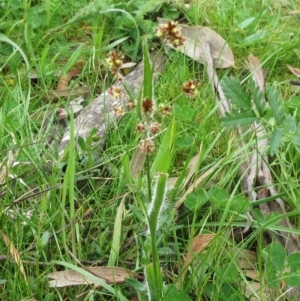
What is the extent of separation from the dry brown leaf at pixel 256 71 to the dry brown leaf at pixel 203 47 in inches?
3.0

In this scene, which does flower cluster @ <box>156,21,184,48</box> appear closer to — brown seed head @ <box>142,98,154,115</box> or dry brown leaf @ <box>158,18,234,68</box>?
brown seed head @ <box>142,98,154,115</box>

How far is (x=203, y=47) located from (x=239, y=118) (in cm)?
118

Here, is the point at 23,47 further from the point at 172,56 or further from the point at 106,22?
the point at 172,56

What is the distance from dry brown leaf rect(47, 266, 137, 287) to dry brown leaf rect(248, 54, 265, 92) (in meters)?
1.06

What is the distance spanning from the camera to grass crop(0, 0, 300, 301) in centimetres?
171

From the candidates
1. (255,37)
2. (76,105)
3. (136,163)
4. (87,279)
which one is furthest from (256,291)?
(255,37)

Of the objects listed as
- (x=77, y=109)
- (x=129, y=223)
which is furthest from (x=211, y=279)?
(x=77, y=109)

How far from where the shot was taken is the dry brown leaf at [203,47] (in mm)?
2617

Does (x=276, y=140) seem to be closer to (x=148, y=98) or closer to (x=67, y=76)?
(x=148, y=98)

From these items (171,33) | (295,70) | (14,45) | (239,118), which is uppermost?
(171,33)

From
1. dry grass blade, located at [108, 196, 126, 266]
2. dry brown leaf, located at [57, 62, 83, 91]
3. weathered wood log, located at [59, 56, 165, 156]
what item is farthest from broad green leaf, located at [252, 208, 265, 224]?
dry brown leaf, located at [57, 62, 83, 91]

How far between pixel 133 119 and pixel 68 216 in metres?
0.51

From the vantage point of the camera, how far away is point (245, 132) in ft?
7.13

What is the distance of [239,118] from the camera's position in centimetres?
155
